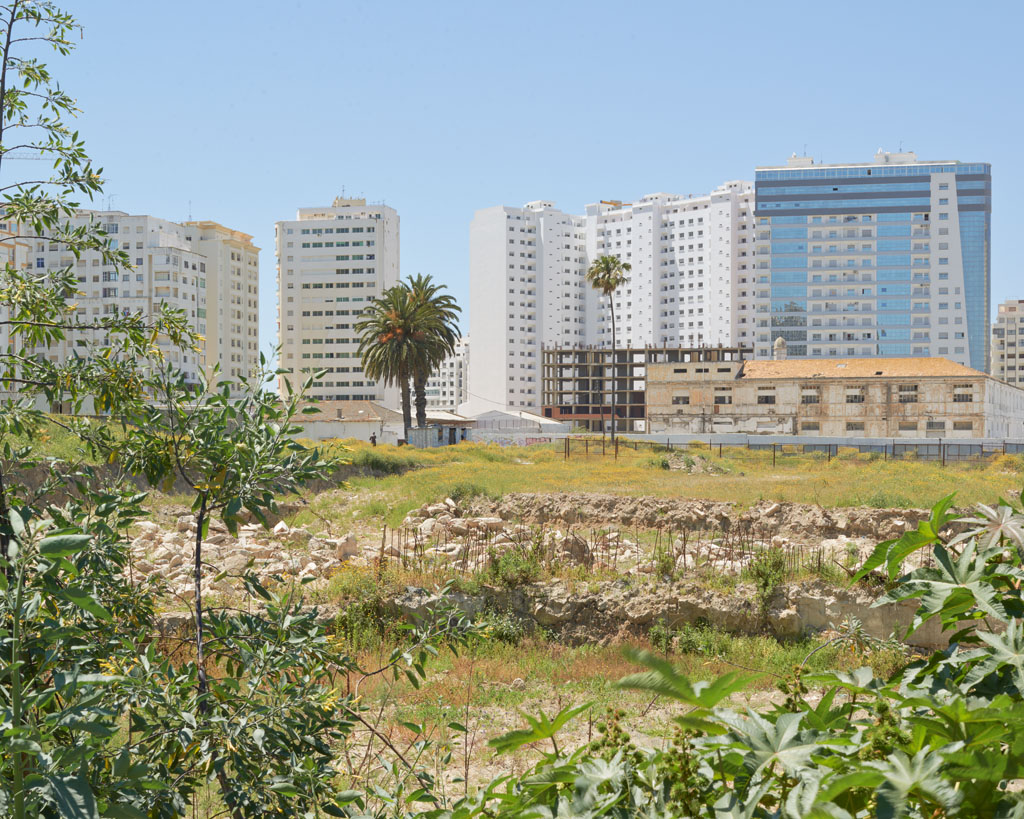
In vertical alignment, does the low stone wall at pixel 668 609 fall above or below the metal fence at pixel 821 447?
above

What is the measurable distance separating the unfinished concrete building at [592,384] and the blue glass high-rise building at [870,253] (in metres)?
16.0

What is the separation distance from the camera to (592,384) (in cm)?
13212

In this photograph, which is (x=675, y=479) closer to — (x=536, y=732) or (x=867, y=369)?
(x=536, y=732)

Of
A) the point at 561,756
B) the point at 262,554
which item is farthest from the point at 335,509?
the point at 561,756

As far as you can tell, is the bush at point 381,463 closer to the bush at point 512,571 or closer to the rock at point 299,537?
the rock at point 299,537

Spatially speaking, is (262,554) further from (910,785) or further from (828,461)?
(828,461)

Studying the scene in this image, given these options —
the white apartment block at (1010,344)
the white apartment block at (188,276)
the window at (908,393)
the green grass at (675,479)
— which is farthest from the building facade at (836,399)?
the white apartment block at (1010,344)

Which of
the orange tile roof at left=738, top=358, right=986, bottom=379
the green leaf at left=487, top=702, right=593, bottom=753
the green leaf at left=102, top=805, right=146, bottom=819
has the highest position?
the orange tile roof at left=738, top=358, right=986, bottom=379

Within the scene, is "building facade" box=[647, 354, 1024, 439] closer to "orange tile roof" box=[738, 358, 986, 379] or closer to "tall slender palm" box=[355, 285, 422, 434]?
"orange tile roof" box=[738, 358, 986, 379]

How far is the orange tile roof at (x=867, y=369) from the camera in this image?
81062 millimetres

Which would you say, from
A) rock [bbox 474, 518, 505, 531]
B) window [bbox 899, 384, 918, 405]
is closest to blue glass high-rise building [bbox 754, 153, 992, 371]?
window [bbox 899, 384, 918, 405]

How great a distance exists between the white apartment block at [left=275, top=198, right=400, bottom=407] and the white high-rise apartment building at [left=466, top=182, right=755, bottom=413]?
20.2 meters

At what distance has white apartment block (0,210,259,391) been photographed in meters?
110

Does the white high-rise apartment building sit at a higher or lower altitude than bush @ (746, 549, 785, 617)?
higher
